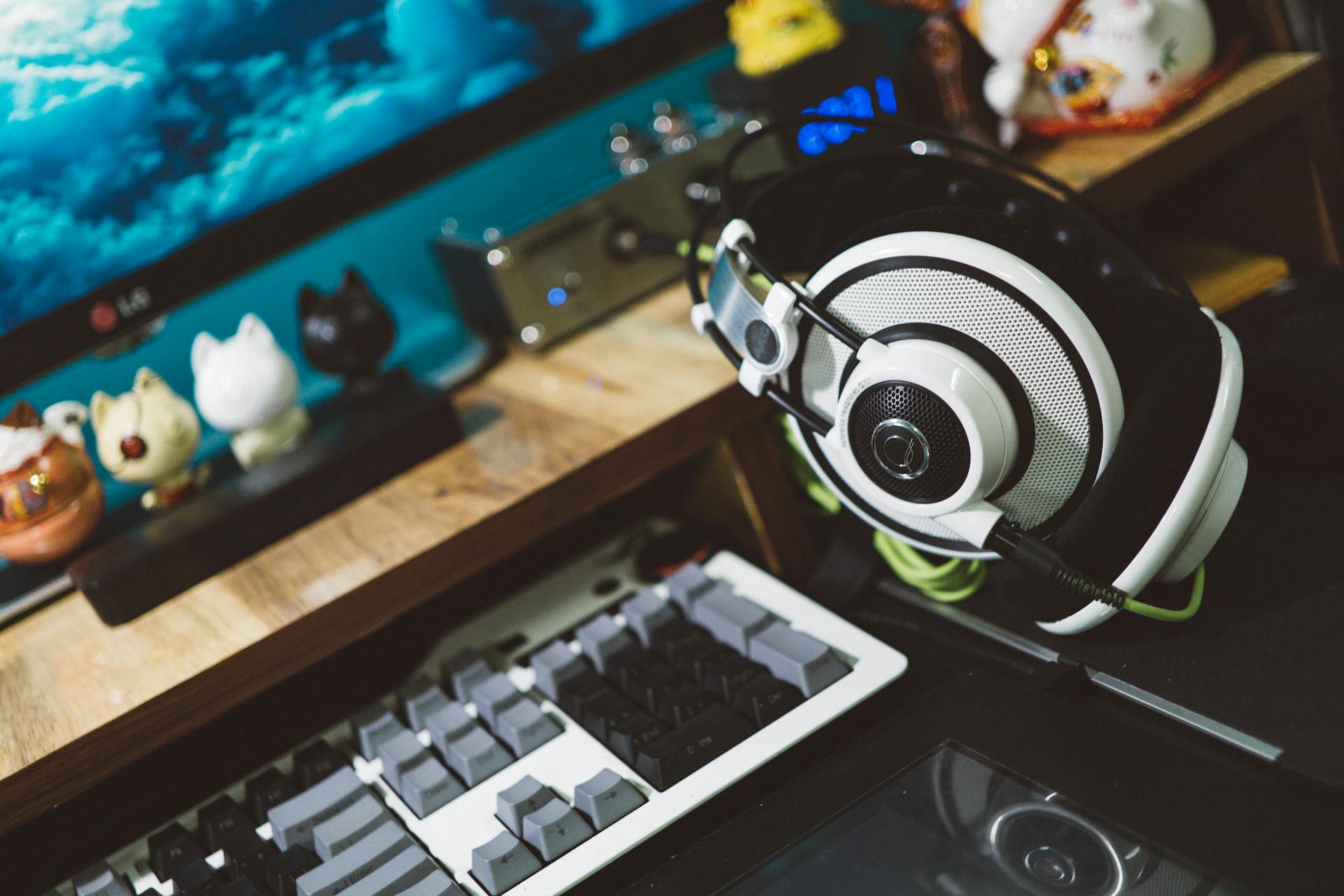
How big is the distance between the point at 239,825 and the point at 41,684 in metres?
0.15

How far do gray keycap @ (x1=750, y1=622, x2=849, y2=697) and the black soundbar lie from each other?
281 millimetres

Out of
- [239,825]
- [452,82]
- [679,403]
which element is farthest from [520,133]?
[239,825]

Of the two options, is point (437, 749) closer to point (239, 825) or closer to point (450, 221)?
point (239, 825)

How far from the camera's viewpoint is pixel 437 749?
2.13 ft

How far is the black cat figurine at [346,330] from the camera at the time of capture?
81cm

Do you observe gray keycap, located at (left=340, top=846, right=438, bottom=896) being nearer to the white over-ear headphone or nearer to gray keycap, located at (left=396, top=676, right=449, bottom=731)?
gray keycap, located at (left=396, top=676, right=449, bottom=731)

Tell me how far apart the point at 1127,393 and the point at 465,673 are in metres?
0.40

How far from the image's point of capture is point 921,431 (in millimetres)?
538

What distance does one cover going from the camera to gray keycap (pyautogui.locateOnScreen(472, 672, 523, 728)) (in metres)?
0.65

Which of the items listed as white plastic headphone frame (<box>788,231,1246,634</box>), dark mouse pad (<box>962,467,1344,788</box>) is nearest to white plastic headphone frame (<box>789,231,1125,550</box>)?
white plastic headphone frame (<box>788,231,1246,634</box>)

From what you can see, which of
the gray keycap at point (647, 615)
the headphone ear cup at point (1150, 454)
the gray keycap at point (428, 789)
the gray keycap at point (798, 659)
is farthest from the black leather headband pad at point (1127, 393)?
the gray keycap at point (428, 789)


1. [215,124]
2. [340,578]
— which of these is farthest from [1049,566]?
[215,124]

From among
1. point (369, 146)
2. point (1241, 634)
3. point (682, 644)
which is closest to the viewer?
point (1241, 634)

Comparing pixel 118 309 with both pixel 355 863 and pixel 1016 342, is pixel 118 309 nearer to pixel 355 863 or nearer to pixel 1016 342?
pixel 355 863
